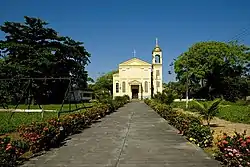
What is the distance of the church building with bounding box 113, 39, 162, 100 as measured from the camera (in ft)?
224

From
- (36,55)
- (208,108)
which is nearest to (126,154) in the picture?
(208,108)

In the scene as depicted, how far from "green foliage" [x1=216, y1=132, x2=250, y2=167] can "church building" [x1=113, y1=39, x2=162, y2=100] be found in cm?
6115

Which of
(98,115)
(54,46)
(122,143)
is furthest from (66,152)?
(54,46)

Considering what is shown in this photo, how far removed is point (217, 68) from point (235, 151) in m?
47.6

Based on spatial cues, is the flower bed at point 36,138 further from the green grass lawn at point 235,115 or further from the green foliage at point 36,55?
the green foliage at point 36,55

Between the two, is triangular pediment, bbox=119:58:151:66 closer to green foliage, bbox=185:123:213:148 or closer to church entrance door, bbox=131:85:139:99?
church entrance door, bbox=131:85:139:99

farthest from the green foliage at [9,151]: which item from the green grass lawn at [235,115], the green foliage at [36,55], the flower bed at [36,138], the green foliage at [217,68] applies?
the green foliage at [217,68]

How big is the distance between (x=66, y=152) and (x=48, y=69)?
32850 millimetres

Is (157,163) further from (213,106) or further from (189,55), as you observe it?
(189,55)

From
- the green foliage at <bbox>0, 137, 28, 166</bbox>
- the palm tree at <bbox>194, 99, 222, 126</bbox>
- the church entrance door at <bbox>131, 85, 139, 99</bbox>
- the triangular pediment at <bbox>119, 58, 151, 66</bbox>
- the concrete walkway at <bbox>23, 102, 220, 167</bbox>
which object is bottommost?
the concrete walkway at <bbox>23, 102, 220, 167</bbox>

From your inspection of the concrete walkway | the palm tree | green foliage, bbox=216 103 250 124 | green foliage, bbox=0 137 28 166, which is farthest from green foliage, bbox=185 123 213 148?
green foliage, bbox=216 103 250 124

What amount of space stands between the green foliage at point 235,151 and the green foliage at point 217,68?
41136 mm

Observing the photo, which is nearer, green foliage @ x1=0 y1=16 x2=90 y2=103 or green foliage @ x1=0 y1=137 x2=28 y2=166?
green foliage @ x1=0 y1=137 x2=28 y2=166

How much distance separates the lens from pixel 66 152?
843cm
